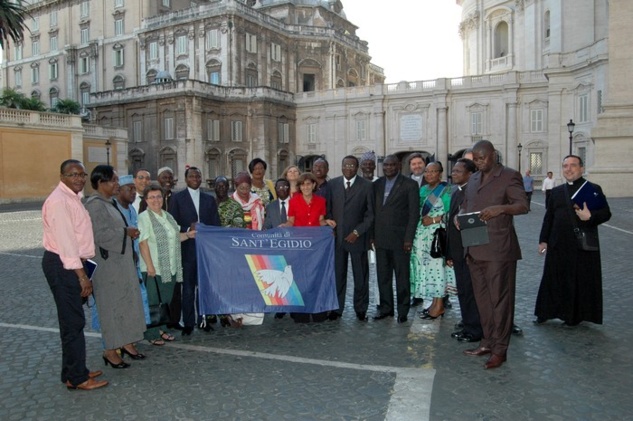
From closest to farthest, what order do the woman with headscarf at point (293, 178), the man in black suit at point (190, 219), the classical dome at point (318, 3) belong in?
the man in black suit at point (190, 219) < the woman with headscarf at point (293, 178) < the classical dome at point (318, 3)

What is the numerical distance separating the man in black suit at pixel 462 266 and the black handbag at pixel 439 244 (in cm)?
31

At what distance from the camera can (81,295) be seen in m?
4.93

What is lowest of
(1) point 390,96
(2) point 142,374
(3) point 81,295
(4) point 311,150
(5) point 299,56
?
(2) point 142,374

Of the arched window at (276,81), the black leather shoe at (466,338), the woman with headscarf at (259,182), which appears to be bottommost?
the black leather shoe at (466,338)

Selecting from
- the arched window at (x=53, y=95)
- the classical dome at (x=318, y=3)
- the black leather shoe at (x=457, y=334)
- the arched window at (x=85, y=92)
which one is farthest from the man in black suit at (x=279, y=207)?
the arched window at (x=53, y=95)

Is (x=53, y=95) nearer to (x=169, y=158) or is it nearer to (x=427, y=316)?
(x=169, y=158)

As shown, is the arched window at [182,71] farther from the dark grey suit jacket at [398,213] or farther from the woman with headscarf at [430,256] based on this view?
the dark grey suit jacket at [398,213]

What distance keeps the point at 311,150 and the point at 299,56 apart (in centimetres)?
1061

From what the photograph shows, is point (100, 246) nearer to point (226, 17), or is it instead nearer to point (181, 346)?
point (181, 346)

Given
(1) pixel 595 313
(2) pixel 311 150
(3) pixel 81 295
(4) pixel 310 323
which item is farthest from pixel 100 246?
(2) pixel 311 150

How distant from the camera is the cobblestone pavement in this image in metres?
4.44

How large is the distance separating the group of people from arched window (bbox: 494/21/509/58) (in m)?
51.5

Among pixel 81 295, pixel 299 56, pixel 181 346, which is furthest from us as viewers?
pixel 299 56

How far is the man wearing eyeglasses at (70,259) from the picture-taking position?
15.5ft
